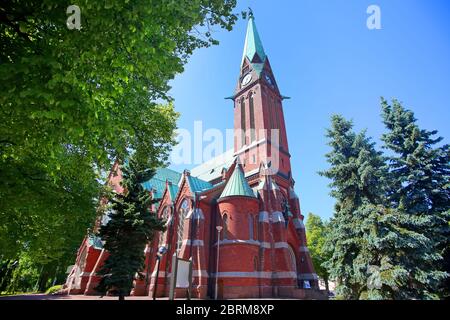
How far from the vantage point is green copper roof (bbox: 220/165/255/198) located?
27266 mm

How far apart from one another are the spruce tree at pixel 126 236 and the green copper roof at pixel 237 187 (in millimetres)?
9409

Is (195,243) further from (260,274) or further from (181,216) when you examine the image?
(260,274)

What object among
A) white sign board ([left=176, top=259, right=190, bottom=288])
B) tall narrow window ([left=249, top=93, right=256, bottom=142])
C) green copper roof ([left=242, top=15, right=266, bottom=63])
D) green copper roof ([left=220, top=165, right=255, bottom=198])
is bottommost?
white sign board ([left=176, top=259, right=190, bottom=288])

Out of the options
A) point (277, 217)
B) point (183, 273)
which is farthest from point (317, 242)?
point (183, 273)

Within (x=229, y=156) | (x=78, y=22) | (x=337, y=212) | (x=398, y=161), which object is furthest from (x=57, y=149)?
(x=229, y=156)

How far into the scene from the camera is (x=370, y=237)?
1413cm

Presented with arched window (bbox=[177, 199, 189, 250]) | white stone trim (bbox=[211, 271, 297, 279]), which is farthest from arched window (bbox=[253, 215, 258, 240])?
arched window (bbox=[177, 199, 189, 250])

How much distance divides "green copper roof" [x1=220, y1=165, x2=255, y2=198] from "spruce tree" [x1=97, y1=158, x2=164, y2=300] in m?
9.41

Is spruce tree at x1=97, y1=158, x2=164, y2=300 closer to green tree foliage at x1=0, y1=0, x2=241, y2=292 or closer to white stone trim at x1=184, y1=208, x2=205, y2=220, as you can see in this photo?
white stone trim at x1=184, y1=208, x2=205, y2=220

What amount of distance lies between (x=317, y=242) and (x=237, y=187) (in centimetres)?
2235

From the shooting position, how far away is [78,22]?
14.6 ft

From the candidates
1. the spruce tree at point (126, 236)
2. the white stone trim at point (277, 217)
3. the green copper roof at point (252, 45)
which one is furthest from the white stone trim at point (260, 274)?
the green copper roof at point (252, 45)
